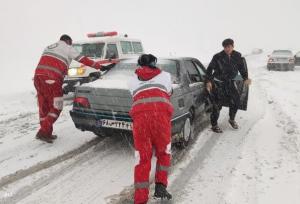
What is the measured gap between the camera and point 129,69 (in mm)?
6988

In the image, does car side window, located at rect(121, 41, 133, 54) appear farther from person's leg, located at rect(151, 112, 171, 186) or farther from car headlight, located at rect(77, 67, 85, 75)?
person's leg, located at rect(151, 112, 171, 186)

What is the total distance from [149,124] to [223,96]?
3.66 metres

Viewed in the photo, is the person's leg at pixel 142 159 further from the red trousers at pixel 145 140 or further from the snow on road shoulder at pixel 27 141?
the snow on road shoulder at pixel 27 141

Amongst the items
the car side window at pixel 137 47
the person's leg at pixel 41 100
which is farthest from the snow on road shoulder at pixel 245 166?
the car side window at pixel 137 47

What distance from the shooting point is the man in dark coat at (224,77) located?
7289 mm

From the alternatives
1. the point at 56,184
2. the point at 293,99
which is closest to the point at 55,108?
the point at 56,184

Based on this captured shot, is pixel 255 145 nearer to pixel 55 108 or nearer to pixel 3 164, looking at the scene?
pixel 55 108

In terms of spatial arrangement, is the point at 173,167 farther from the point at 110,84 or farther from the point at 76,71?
the point at 76,71

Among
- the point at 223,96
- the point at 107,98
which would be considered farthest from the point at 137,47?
the point at 107,98

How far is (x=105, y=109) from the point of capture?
19.4ft

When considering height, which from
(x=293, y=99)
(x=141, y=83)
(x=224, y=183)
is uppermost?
(x=141, y=83)

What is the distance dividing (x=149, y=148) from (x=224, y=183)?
1.28 metres

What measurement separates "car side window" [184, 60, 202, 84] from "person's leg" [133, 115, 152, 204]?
10.1 feet

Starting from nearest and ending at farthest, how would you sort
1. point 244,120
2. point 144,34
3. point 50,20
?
1. point 244,120
2. point 50,20
3. point 144,34
